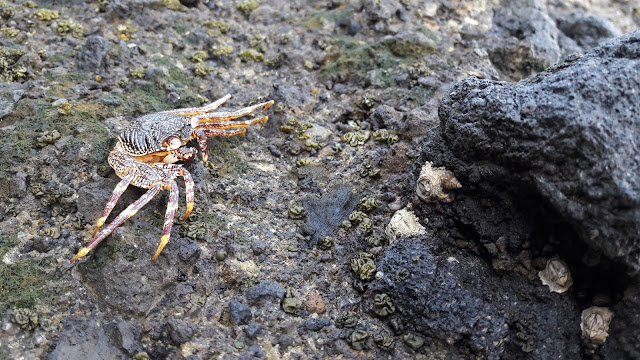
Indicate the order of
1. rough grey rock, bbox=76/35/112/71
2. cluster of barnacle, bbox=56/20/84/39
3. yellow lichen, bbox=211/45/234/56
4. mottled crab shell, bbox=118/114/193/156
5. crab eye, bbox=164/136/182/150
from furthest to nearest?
yellow lichen, bbox=211/45/234/56, cluster of barnacle, bbox=56/20/84/39, rough grey rock, bbox=76/35/112/71, crab eye, bbox=164/136/182/150, mottled crab shell, bbox=118/114/193/156

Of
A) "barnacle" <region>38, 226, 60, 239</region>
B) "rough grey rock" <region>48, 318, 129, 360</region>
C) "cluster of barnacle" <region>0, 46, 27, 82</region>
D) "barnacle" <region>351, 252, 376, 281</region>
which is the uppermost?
"cluster of barnacle" <region>0, 46, 27, 82</region>

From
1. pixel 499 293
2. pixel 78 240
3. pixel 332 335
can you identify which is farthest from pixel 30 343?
pixel 499 293

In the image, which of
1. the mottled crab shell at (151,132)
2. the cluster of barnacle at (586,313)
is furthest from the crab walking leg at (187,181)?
the cluster of barnacle at (586,313)

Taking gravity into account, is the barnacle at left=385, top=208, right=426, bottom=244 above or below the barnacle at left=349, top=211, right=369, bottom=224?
above

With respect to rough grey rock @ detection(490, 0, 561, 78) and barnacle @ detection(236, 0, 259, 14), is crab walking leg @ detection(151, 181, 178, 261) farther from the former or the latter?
rough grey rock @ detection(490, 0, 561, 78)

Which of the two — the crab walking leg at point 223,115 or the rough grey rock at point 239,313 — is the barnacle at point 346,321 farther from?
the crab walking leg at point 223,115

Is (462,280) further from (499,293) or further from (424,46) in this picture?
(424,46)

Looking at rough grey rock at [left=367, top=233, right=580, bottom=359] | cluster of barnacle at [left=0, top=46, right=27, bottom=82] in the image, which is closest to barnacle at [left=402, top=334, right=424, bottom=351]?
rough grey rock at [left=367, top=233, right=580, bottom=359]
